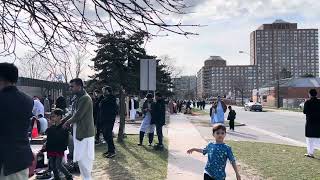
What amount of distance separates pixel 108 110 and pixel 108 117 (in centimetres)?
19

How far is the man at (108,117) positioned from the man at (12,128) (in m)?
7.45

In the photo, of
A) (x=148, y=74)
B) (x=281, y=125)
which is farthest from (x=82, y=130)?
(x=281, y=125)

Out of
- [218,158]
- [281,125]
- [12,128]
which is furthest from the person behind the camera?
[281,125]

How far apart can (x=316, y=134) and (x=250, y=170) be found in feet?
10.3

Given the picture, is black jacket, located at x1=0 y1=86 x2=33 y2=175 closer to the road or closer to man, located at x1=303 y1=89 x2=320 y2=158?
man, located at x1=303 y1=89 x2=320 y2=158

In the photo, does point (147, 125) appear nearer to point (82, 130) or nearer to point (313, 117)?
point (313, 117)

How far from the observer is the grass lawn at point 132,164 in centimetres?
986

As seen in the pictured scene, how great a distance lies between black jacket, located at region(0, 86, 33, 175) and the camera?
15.4ft

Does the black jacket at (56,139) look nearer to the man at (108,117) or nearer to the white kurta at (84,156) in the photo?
the white kurta at (84,156)

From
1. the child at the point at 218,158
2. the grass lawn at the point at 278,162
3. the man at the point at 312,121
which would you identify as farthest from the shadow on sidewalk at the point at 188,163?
the child at the point at 218,158

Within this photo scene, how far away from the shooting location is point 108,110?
12.7 metres

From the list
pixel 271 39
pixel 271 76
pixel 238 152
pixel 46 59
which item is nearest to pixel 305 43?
pixel 271 39

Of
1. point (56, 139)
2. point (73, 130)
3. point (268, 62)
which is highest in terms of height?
point (268, 62)

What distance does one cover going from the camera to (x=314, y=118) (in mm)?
12945
